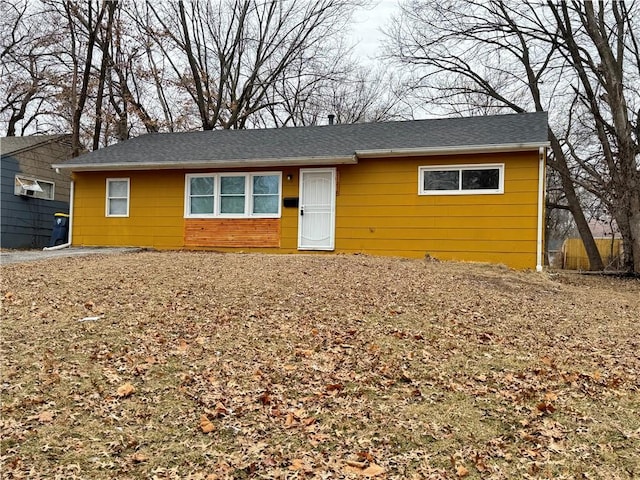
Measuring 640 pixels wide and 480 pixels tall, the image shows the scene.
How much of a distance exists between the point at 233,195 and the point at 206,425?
30.1 ft

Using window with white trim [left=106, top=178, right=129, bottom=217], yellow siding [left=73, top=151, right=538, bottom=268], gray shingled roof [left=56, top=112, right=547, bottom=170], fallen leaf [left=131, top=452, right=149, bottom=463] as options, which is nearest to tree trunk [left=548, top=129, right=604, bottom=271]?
gray shingled roof [left=56, top=112, right=547, bottom=170]

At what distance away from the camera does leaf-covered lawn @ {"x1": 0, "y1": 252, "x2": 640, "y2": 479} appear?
8.72ft

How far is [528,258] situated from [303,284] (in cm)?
553

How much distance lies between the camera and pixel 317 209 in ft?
37.1

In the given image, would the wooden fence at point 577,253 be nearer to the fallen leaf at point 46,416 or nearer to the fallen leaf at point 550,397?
the fallen leaf at point 550,397

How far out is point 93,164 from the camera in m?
12.4

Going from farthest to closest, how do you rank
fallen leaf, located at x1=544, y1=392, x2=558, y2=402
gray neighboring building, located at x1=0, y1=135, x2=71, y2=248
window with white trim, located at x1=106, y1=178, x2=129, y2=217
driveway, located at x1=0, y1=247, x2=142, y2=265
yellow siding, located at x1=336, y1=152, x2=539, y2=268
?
gray neighboring building, located at x1=0, y1=135, x2=71, y2=248 < window with white trim, located at x1=106, y1=178, x2=129, y2=217 < yellow siding, located at x1=336, y1=152, x2=539, y2=268 < driveway, located at x1=0, y1=247, x2=142, y2=265 < fallen leaf, located at x1=544, y1=392, x2=558, y2=402

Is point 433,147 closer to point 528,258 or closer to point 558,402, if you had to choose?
point 528,258

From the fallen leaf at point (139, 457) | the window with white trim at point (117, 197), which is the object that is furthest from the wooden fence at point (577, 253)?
the fallen leaf at point (139, 457)

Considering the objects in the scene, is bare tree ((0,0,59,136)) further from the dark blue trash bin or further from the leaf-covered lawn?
the leaf-covered lawn

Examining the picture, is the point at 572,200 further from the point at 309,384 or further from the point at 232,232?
the point at 309,384

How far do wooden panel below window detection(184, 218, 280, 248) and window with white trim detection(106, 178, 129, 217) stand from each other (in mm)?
1871

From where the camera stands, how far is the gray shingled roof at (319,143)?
10.5 metres

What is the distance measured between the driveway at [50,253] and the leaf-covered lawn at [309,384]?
3.80 meters
